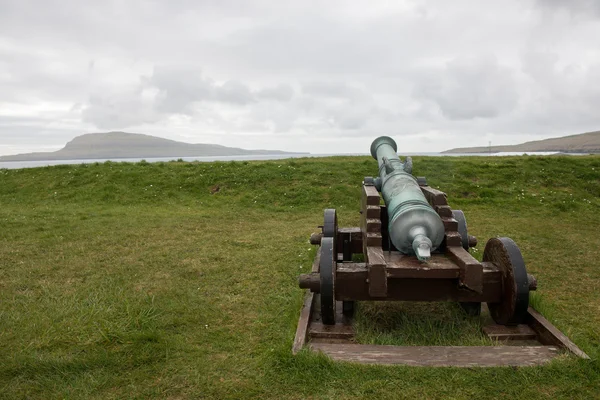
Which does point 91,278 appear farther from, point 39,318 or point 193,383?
point 193,383

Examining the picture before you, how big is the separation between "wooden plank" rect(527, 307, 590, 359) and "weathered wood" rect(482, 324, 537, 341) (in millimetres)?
69

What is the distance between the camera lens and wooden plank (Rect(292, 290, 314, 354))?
3.83m

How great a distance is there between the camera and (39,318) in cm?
467

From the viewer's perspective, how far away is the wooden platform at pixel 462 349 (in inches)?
141

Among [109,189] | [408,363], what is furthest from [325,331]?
[109,189]

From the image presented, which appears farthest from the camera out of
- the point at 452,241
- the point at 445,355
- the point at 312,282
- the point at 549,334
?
the point at 452,241

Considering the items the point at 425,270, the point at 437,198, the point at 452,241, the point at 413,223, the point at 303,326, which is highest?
the point at 437,198

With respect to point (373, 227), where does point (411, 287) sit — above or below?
Result: below

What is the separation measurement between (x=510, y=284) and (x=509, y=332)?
50 centimetres

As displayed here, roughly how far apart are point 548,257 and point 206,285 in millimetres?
6041

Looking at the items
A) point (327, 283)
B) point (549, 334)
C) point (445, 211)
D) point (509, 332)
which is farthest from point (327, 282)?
point (549, 334)

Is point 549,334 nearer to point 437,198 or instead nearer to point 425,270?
point 425,270

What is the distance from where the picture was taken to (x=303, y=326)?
164 inches

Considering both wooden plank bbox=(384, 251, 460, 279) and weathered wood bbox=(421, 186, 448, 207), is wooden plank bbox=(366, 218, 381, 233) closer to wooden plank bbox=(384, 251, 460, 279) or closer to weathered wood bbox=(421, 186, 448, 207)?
wooden plank bbox=(384, 251, 460, 279)
